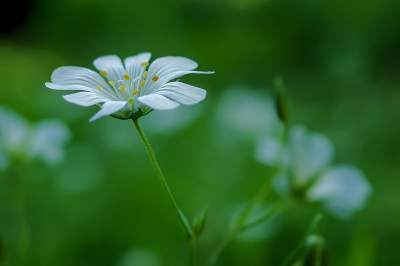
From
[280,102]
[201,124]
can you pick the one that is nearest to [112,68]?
[280,102]

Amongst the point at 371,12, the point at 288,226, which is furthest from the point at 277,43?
the point at 288,226

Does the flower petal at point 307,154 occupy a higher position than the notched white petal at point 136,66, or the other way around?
the notched white petal at point 136,66

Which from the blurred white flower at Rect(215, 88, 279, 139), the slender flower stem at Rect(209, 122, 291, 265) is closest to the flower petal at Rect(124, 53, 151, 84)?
the slender flower stem at Rect(209, 122, 291, 265)

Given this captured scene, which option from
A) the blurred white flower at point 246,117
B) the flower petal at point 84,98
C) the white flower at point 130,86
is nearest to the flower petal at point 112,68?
the white flower at point 130,86

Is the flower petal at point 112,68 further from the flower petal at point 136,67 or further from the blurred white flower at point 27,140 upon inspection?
the blurred white flower at point 27,140

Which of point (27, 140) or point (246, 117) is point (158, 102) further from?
point (246, 117)
